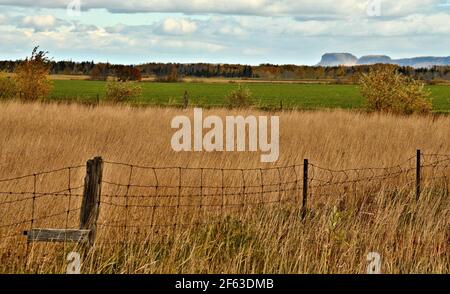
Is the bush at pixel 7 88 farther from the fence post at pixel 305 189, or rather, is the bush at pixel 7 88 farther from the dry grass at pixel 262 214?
the fence post at pixel 305 189

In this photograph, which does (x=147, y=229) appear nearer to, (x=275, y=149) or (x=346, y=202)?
(x=346, y=202)

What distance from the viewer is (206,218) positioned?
8180mm

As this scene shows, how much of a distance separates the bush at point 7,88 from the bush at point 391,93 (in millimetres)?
15961

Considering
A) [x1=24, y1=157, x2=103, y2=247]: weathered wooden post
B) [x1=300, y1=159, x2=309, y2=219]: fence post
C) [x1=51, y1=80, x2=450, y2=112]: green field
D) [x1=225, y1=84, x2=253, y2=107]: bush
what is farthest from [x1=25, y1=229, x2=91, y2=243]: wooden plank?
[x1=51, y1=80, x2=450, y2=112]: green field

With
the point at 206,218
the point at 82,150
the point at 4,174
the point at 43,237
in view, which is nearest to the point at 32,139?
the point at 82,150

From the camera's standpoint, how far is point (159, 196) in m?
7.88

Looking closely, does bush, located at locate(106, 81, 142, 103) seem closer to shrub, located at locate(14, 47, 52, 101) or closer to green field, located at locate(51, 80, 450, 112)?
green field, located at locate(51, 80, 450, 112)

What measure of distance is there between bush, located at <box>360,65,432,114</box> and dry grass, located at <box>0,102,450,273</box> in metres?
6.26

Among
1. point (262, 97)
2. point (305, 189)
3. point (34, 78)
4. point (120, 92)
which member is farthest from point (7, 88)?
point (262, 97)

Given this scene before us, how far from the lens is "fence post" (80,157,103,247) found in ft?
19.9

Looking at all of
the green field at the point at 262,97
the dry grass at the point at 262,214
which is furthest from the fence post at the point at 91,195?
the green field at the point at 262,97

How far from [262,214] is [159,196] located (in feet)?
4.38

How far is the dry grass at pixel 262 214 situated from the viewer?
6.30m
